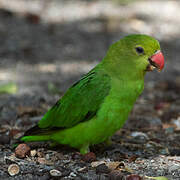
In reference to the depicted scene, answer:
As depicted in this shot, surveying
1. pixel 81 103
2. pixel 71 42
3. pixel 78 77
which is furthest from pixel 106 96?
pixel 71 42

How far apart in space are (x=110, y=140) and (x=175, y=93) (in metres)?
Result: 1.85

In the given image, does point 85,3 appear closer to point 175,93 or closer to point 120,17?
point 120,17

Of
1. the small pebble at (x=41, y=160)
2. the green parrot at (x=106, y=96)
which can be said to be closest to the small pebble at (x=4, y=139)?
the green parrot at (x=106, y=96)

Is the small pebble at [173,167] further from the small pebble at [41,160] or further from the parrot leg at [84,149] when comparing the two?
A: the small pebble at [41,160]

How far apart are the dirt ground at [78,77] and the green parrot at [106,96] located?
0.59ft

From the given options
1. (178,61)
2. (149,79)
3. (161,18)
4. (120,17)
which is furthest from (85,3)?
(149,79)

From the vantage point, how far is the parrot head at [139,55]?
2875mm

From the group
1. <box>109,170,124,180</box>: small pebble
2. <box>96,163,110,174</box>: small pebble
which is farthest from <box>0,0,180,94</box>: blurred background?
<box>109,170,124,180</box>: small pebble

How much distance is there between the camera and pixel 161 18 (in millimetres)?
8031

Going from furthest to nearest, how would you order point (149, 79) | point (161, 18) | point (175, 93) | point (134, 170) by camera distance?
point (161, 18)
point (149, 79)
point (175, 93)
point (134, 170)

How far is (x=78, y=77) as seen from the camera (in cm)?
522

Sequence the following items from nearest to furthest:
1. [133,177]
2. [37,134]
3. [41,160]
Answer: [133,177] → [41,160] → [37,134]

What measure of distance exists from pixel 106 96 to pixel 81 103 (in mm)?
239

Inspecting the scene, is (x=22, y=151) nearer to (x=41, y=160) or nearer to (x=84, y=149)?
(x=41, y=160)
